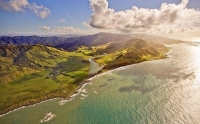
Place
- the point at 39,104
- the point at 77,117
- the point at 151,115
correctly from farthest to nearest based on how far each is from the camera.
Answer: the point at 39,104
the point at 77,117
the point at 151,115

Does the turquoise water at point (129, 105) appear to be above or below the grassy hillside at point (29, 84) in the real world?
above

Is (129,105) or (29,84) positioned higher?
(129,105)

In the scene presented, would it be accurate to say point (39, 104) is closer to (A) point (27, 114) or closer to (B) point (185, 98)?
(A) point (27, 114)

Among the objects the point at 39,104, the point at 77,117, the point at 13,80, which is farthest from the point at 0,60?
the point at 77,117

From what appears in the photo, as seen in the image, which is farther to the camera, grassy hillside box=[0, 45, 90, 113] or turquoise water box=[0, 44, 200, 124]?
grassy hillside box=[0, 45, 90, 113]

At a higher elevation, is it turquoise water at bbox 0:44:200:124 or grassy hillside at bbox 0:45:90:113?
turquoise water at bbox 0:44:200:124

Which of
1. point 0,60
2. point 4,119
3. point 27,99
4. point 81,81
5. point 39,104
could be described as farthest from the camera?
point 0,60

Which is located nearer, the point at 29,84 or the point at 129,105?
the point at 129,105

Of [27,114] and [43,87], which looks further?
[43,87]
